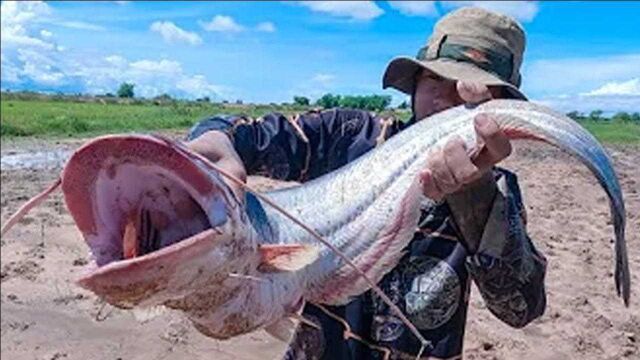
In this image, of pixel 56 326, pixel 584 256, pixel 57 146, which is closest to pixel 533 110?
pixel 56 326

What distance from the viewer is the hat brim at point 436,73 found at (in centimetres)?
249

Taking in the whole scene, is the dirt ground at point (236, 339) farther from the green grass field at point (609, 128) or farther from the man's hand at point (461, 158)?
the man's hand at point (461, 158)

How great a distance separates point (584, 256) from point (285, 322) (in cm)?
792

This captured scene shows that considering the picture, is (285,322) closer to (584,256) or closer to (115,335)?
(115,335)

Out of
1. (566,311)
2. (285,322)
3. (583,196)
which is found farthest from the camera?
(583,196)

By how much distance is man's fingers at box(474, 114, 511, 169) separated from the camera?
7.06ft

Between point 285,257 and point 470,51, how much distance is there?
1116mm

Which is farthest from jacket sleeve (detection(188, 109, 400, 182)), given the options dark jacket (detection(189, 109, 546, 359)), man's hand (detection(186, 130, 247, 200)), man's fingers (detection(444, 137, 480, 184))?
man's fingers (detection(444, 137, 480, 184))

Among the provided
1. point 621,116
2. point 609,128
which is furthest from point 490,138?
point 609,128

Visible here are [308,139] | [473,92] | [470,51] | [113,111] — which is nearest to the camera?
[473,92]

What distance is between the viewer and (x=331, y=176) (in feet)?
A: 7.13

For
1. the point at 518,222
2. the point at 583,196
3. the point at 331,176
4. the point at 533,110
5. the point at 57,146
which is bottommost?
the point at 583,196

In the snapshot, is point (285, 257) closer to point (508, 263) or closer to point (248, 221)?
point (248, 221)

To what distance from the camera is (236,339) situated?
19.2 feet
